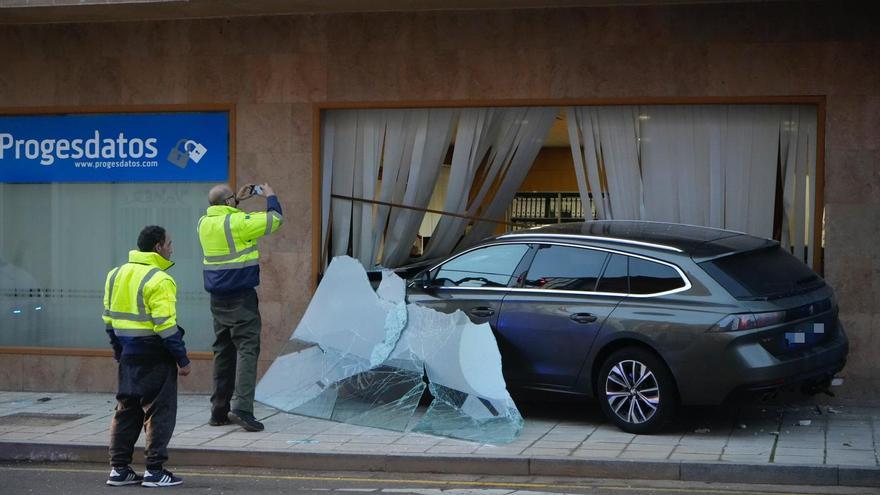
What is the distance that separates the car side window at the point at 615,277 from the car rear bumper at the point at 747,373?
91 centimetres

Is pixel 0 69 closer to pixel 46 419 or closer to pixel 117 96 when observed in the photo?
pixel 117 96

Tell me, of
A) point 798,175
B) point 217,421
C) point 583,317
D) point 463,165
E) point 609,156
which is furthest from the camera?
point 463,165

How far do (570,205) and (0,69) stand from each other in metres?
6.33

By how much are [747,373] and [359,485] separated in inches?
118

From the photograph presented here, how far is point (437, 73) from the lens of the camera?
11.8m

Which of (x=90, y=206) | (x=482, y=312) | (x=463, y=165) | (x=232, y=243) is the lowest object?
(x=482, y=312)

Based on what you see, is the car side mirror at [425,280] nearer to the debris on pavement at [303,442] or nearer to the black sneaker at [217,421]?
the debris on pavement at [303,442]

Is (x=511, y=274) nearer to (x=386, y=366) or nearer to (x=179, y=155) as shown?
(x=386, y=366)

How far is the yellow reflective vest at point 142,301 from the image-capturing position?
25.8 feet

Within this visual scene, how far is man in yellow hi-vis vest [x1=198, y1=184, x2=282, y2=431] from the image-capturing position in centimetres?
962

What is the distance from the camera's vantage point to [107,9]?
1171cm

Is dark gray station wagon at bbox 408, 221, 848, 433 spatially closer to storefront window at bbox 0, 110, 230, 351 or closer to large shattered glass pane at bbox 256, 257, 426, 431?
large shattered glass pane at bbox 256, 257, 426, 431

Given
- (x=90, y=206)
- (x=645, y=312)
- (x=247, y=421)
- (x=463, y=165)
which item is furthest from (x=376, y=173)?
(x=645, y=312)

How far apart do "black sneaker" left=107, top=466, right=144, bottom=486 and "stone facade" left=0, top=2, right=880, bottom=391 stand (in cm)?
389
